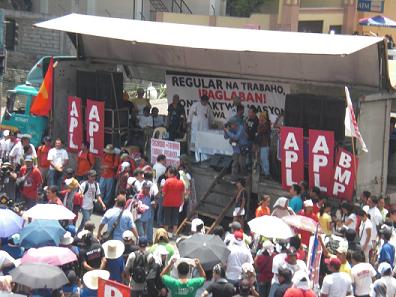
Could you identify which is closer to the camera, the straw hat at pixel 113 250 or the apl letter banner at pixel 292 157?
the straw hat at pixel 113 250

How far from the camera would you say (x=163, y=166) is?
16.3 metres

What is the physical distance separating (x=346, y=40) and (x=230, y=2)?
3157cm

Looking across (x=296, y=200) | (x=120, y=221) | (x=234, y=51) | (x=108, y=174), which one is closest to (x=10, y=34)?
(x=108, y=174)

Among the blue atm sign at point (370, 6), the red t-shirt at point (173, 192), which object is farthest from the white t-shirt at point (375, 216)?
the blue atm sign at point (370, 6)

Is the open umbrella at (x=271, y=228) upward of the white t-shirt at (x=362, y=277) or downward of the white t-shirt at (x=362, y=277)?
upward

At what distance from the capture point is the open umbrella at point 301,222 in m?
11.6

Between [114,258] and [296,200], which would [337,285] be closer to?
[114,258]

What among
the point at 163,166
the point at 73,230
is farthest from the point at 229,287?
the point at 163,166

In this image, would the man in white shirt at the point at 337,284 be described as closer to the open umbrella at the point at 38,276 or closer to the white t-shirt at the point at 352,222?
the white t-shirt at the point at 352,222

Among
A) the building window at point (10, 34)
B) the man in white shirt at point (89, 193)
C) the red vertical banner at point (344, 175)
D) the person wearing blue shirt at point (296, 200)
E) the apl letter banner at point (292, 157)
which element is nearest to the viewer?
the person wearing blue shirt at point (296, 200)

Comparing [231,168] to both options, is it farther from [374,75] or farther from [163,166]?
[374,75]

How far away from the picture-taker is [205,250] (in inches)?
412

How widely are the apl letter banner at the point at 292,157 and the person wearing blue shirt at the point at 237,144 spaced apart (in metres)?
1.07

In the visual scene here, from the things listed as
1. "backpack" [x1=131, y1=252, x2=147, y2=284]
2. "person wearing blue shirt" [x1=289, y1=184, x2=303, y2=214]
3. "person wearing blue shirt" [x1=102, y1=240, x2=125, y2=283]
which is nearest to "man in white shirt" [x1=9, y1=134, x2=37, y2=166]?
"person wearing blue shirt" [x1=289, y1=184, x2=303, y2=214]
